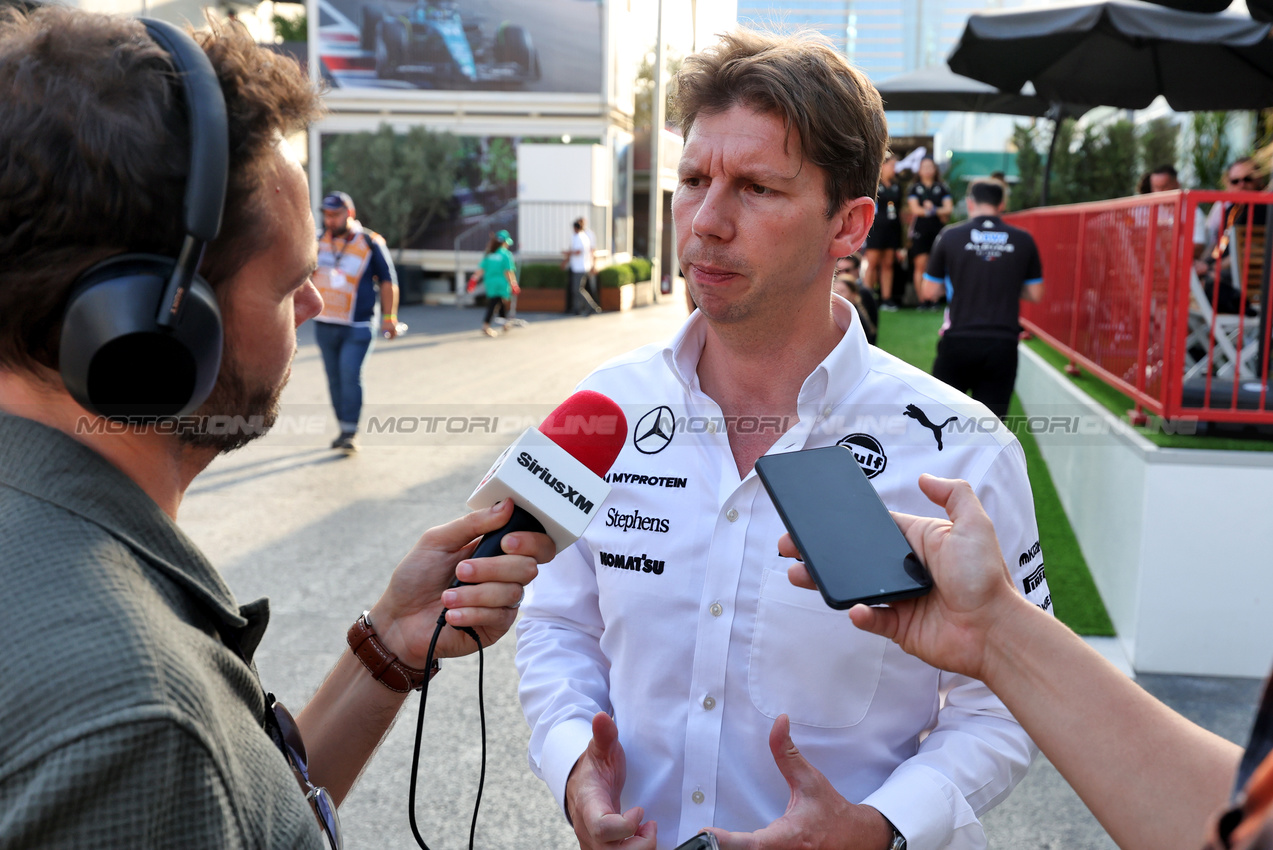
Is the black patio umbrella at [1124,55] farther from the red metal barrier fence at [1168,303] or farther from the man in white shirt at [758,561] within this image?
the man in white shirt at [758,561]

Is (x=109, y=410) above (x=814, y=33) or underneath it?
underneath

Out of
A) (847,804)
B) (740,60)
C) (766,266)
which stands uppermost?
(740,60)

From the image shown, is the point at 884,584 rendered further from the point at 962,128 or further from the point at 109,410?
the point at 962,128

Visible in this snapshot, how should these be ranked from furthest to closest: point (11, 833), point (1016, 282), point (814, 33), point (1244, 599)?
1. point (1016, 282)
2. point (1244, 599)
3. point (814, 33)
4. point (11, 833)

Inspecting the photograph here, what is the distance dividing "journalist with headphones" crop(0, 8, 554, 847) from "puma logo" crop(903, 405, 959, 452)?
1195 mm

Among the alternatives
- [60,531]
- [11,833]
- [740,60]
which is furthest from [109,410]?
[740,60]

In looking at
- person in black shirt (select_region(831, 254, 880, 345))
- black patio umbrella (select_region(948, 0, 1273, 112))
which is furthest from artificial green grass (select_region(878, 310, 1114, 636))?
black patio umbrella (select_region(948, 0, 1273, 112))

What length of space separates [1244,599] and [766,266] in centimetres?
366

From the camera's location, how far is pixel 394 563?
18.6ft

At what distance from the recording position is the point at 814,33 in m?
2.16

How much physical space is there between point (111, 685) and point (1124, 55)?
1111cm

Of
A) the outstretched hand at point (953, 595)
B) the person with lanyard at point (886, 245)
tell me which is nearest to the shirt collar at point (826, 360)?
the outstretched hand at point (953, 595)

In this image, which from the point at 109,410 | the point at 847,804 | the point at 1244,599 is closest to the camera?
the point at 109,410

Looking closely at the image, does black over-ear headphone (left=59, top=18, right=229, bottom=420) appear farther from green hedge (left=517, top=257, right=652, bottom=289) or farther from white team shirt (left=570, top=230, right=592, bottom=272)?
green hedge (left=517, top=257, right=652, bottom=289)
